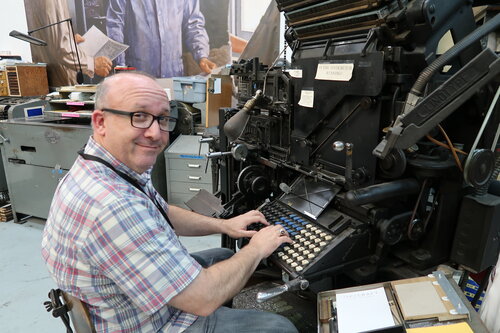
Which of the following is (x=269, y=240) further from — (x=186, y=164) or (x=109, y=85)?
(x=186, y=164)

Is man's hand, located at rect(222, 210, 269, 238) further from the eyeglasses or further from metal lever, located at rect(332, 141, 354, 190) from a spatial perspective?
the eyeglasses

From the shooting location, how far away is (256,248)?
1129mm

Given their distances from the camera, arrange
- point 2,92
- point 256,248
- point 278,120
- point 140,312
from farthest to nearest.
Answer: point 2,92
point 278,120
point 256,248
point 140,312

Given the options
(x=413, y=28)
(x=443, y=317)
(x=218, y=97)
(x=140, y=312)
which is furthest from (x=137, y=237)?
(x=218, y=97)

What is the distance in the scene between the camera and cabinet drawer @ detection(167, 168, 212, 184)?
303 cm

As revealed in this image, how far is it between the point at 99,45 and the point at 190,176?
212 cm

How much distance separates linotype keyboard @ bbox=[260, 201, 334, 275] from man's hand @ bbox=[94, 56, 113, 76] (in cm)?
346

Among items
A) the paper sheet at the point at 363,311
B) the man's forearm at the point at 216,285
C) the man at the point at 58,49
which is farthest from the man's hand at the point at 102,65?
the paper sheet at the point at 363,311

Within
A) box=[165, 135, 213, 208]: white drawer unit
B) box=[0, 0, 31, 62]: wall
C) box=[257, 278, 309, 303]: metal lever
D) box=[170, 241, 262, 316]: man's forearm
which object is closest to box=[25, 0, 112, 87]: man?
box=[0, 0, 31, 62]: wall

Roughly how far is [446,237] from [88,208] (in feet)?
3.77

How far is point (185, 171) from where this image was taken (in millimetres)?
3076

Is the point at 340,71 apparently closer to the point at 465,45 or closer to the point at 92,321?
the point at 465,45

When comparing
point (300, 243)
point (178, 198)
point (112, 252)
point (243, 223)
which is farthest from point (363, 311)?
point (178, 198)

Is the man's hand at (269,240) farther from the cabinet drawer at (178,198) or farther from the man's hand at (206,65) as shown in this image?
the man's hand at (206,65)
